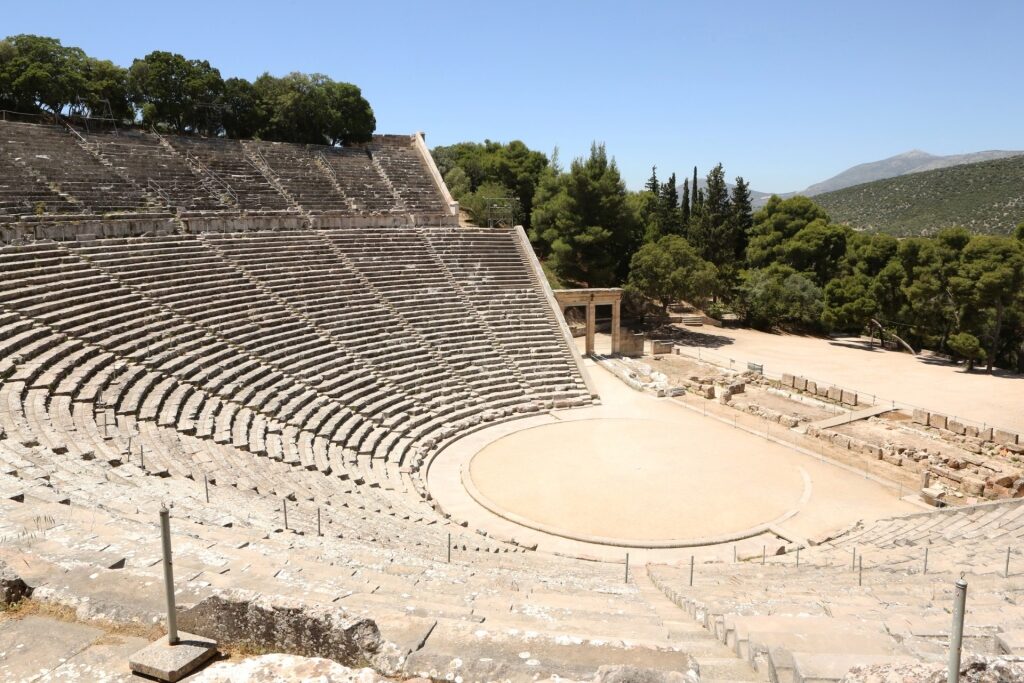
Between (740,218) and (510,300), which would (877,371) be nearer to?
(510,300)

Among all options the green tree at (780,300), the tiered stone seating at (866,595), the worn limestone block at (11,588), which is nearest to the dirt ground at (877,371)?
the green tree at (780,300)

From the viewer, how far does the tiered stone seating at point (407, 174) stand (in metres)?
34.6

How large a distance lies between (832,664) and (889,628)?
8.78 ft

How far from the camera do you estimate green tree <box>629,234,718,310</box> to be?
3544cm

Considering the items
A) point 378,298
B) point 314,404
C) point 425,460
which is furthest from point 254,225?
point 425,460

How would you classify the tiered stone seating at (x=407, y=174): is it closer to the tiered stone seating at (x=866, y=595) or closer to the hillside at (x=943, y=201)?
the tiered stone seating at (x=866, y=595)

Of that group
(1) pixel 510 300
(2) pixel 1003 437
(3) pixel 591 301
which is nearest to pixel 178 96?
(1) pixel 510 300

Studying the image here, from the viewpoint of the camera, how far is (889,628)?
6.32 metres

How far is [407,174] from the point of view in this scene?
122 feet

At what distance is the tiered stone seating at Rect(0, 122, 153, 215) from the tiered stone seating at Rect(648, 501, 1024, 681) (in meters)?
25.1

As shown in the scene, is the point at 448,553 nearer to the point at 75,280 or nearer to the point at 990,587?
the point at 990,587

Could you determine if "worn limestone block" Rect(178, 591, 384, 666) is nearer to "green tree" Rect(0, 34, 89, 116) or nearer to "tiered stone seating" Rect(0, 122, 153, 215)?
"tiered stone seating" Rect(0, 122, 153, 215)

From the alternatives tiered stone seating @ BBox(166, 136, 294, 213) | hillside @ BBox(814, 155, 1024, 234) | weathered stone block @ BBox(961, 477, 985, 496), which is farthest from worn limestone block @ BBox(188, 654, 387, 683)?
hillside @ BBox(814, 155, 1024, 234)

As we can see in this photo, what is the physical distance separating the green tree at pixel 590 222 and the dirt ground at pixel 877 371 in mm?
6591
